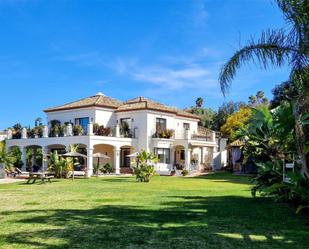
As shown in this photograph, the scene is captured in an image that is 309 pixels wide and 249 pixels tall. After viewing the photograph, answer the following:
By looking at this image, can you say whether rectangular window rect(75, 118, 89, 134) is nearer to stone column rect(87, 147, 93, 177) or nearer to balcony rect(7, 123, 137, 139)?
balcony rect(7, 123, 137, 139)

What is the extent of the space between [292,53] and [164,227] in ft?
16.0

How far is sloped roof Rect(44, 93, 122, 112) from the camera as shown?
148 feet

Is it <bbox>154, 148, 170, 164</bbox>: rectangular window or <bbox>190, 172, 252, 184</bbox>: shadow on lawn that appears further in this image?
<bbox>154, 148, 170, 164</bbox>: rectangular window

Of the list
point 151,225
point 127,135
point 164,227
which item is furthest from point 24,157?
point 164,227

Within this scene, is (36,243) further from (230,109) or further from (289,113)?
(230,109)

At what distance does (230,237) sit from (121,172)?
36.4 metres

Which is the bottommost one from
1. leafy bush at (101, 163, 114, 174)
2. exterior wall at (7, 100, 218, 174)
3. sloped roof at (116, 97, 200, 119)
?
leafy bush at (101, 163, 114, 174)

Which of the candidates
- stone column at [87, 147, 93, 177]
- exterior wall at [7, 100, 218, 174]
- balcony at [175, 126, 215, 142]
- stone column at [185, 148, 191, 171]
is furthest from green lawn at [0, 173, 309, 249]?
balcony at [175, 126, 215, 142]

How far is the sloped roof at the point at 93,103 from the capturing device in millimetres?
44969

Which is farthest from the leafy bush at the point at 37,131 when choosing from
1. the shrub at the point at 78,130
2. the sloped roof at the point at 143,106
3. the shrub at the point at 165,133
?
the shrub at the point at 165,133

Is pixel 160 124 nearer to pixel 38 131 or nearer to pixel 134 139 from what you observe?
pixel 134 139

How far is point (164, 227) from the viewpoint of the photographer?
9.43 meters

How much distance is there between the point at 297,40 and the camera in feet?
30.0

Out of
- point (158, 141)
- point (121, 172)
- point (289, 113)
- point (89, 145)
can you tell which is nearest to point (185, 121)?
point (158, 141)
